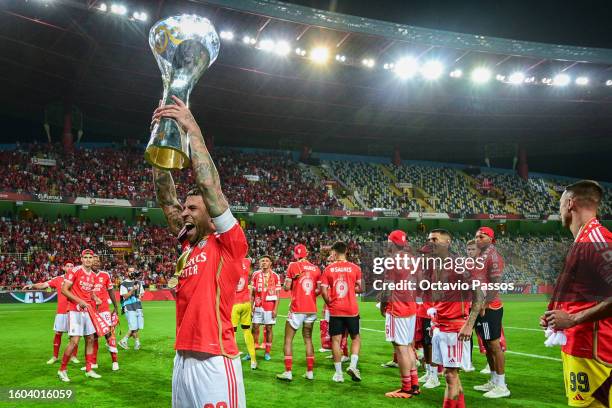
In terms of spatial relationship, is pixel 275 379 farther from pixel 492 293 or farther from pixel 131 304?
pixel 131 304

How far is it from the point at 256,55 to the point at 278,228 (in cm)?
1649

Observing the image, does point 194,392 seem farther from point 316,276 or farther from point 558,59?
point 558,59

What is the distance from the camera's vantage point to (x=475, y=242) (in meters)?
8.02

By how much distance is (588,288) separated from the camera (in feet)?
12.5

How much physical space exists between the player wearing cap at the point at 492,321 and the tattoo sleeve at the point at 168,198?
5.13 meters

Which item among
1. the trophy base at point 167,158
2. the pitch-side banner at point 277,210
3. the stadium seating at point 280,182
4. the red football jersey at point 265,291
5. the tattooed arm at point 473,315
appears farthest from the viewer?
the pitch-side banner at point 277,210

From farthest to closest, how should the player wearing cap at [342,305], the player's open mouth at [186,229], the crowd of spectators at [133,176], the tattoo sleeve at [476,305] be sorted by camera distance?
the crowd of spectators at [133,176], the player wearing cap at [342,305], the tattoo sleeve at [476,305], the player's open mouth at [186,229]

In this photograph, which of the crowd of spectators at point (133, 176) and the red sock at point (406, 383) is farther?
the crowd of spectators at point (133, 176)

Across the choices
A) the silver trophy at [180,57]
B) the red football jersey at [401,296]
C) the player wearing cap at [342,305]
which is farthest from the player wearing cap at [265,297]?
the silver trophy at [180,57]

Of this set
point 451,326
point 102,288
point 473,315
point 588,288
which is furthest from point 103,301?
point 588,288

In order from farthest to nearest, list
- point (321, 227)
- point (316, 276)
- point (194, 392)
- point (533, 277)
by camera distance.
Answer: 1. point (321, 227)
2. point (533, 277)
3. point (316, 276)
4. point (194, 392)

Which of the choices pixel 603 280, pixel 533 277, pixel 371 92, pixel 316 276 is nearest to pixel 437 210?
pixel 533 277

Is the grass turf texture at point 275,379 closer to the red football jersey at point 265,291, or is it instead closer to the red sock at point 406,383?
the red sock at point 406,383

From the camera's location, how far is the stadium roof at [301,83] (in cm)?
2759
